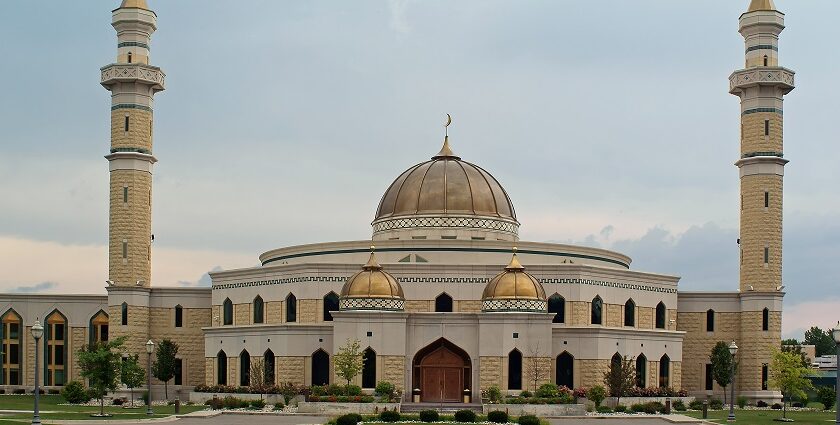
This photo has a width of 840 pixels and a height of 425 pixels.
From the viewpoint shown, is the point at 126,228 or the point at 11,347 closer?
the point at 126,228

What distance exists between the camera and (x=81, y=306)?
74688 millimetres

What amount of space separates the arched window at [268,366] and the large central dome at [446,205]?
30.4 feet

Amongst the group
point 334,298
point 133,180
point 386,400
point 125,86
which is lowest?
point 386,400

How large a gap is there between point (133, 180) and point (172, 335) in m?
8.25

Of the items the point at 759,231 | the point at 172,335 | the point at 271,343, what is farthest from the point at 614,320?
the point at 172,335

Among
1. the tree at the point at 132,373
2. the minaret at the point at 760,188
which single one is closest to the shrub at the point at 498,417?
the tree at the point at 132,373

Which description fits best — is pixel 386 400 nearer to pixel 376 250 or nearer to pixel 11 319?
pixel 376 250

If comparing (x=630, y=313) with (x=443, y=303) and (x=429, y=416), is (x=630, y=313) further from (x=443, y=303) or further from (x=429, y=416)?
(x=429, y=416)

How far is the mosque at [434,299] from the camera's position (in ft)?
204

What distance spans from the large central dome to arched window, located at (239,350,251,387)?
963 centimetres

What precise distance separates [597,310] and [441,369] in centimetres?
841

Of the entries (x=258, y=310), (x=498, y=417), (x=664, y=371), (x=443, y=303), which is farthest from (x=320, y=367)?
(x=664, y=371)

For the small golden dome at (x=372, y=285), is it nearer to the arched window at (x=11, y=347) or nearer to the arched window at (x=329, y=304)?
the arched window at (x=329, y=304)

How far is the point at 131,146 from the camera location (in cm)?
7044
